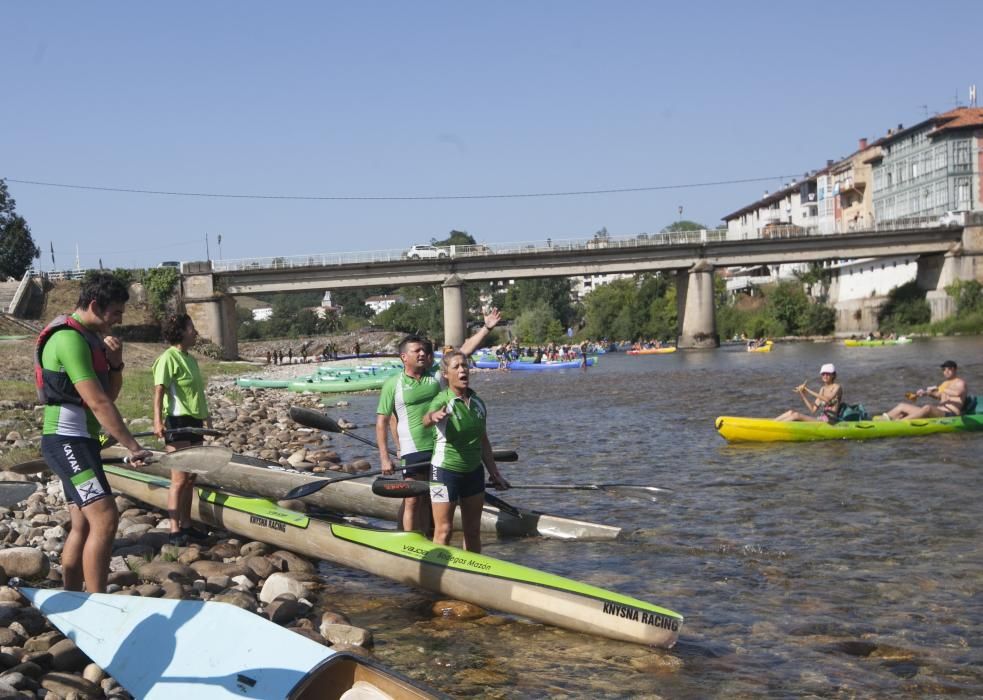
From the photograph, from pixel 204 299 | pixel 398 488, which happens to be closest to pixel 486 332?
pixel 398 488

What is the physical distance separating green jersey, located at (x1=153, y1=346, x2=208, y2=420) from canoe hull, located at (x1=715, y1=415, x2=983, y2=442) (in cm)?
1167

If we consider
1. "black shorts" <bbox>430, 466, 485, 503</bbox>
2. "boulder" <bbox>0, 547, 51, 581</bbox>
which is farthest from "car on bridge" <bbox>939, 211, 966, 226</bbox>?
"boulder" <bbox>0, 547, 51, 581</bbox>

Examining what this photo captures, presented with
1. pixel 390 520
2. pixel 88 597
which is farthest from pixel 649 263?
pixel 88 597

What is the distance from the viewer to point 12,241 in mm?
88250

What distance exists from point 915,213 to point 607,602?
96.2m

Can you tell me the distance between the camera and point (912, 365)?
42156 mm

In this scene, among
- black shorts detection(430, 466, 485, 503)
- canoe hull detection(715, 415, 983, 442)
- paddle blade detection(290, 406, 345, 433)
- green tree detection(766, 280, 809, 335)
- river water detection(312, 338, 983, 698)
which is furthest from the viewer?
green tree detection(766, 280, 809, 335)

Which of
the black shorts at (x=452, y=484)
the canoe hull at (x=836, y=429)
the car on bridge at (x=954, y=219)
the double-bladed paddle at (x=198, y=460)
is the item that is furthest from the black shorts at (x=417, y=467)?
the car on bridge at (x=954, y=219)

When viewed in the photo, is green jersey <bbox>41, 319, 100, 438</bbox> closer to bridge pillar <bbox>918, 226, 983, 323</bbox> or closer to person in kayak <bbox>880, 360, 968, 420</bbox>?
person in kayak <bbox>880, 360, 968, 420</bbox>

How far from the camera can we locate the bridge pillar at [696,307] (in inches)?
2965

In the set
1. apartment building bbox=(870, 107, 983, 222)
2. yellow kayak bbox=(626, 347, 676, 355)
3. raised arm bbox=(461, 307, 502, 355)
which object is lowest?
yellow kayak bbox=(626, 347, 676, 355)

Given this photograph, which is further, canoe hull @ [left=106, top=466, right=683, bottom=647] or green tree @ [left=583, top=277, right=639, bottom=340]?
green tree @ [left=583, top=277, right=639, bottom=340]

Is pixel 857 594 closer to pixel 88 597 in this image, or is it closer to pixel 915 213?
pixel 88 597

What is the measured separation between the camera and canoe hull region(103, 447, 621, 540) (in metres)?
10.7
